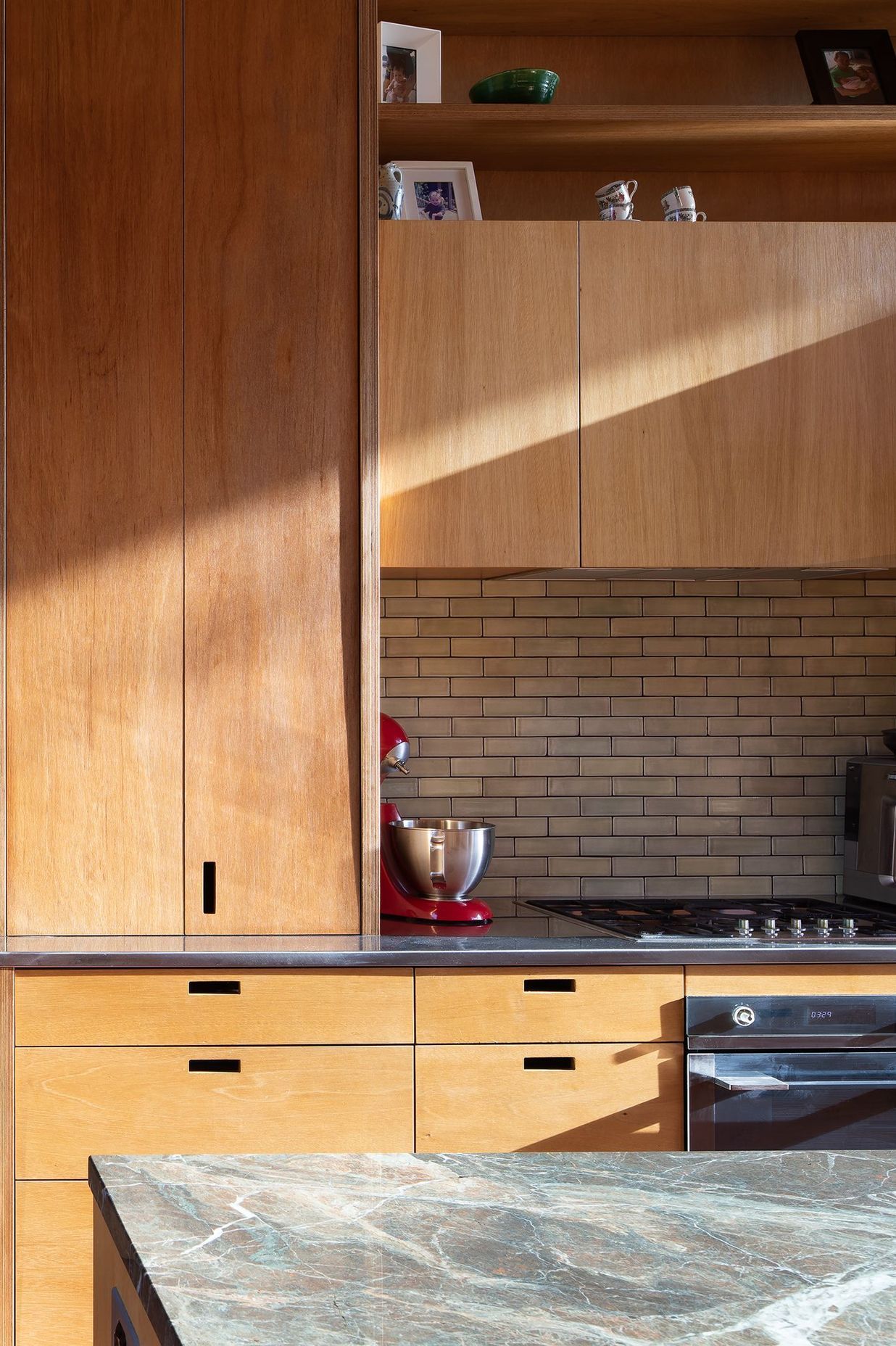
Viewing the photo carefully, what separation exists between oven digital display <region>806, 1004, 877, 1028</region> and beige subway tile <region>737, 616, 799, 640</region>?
3.48ft

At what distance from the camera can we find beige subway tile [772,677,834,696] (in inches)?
131

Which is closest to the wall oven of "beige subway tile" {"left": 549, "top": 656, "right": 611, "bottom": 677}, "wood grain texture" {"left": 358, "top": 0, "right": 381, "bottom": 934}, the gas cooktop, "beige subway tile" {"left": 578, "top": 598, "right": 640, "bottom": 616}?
the gas cooktop

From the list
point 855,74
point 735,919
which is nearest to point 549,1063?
point 735,919

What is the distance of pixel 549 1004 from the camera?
2551mm

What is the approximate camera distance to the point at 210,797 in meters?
2.70

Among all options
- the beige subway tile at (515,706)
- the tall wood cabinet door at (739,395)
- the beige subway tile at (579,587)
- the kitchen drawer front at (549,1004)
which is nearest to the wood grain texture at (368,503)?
the kitchen drawer front at (549,1004)

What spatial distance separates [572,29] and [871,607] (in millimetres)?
1601

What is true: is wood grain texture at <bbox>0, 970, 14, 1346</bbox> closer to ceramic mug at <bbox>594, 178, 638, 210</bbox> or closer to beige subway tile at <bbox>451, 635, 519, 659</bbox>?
beige subway tile at <bbox>451, 635, 519, 659</bbox>

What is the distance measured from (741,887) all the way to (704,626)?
2.16 feet

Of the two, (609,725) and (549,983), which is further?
(609,725)

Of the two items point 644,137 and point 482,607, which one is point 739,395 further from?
point 482,607

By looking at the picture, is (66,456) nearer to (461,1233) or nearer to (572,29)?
(572,29)

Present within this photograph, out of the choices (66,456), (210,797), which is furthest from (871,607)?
(66,456)

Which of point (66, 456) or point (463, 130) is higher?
point (463, 130)
